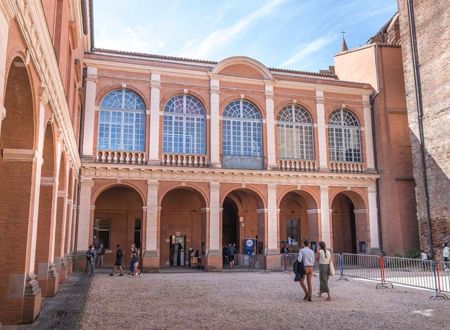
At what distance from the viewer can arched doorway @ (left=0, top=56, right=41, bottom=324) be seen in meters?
7.80

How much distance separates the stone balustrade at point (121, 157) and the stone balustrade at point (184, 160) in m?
1.04

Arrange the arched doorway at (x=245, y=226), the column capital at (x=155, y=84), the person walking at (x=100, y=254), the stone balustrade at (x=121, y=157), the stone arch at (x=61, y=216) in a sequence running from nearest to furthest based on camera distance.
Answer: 1. the stone arch at (x=61, y=216)
2. the stone balustrade at (x=121, y=157)
3. the person walking at (x=100, y=254)
4. the column capital at (x=155, y=84)
5. the arched doorway at (x=245, y=226)

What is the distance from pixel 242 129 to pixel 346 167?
246 inches

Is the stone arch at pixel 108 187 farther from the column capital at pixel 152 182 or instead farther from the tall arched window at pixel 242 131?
the tall arched window at pixel 242 131

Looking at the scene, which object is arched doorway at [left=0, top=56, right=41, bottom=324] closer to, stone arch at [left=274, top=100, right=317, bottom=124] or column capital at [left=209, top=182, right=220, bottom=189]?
column capital at [left=209, top=182, right=220, bottom=189]

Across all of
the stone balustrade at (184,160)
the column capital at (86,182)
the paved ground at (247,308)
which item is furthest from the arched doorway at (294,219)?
the column capital at (86,182)

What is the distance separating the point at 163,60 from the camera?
23.0 m

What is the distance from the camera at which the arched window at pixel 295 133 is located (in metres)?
23.7

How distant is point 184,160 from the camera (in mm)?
21703

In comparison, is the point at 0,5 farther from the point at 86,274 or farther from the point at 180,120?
the point at 180,120

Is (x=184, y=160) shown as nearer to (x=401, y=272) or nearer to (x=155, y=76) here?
(x=155, y=76)

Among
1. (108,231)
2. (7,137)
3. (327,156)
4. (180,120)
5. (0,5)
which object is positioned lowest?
(108,231)

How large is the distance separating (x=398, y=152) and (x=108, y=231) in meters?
16.4

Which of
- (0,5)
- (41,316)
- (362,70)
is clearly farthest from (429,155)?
(0,5)
